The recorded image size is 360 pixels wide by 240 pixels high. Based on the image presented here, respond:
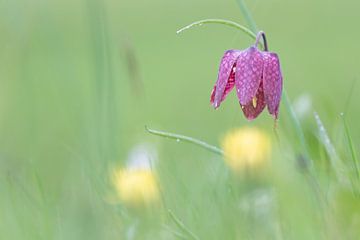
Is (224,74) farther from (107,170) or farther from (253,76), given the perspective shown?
(107,170)

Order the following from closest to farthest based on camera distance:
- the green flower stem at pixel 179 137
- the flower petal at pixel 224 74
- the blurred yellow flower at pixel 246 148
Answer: the green flower stem at pixel 179 137
the flower petal at pixel 224 74
the blurred yellow flower at pixel 246 148

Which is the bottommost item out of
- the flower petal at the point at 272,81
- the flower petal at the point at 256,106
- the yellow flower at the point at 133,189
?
the yellow flower at the point at 133,189

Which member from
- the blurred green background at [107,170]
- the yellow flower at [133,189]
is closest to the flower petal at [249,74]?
the blurred green background at [107,170]

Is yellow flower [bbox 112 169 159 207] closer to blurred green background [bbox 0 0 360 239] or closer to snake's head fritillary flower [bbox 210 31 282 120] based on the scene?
blurred green background [bbox 0 0 360 239]

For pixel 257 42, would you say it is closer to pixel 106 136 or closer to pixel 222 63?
pixel 222 63

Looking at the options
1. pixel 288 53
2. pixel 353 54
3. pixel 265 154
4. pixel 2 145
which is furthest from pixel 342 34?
pixel 265 154

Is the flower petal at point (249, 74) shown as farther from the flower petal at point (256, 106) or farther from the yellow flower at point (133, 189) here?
the yellow flower at point (133, 189)
